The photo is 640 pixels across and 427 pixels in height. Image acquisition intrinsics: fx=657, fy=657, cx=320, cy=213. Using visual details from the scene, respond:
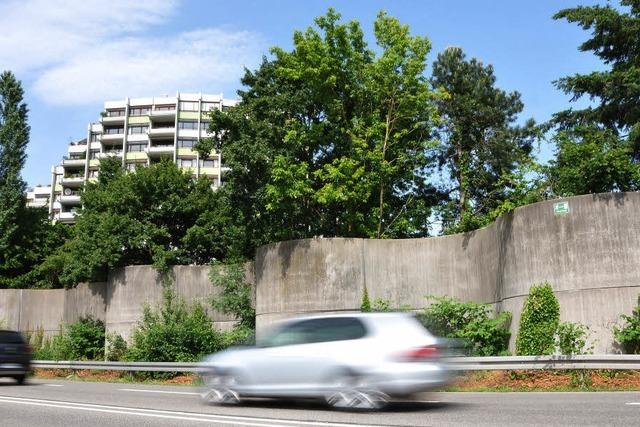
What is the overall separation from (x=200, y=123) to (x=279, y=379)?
93.4m

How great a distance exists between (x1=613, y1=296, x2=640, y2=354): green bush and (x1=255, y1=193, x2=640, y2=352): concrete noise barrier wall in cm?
23

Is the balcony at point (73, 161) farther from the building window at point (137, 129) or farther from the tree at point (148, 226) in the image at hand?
the tree at point (148, 226)

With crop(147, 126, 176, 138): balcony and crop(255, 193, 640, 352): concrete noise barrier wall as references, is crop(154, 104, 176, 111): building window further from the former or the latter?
crop(255, 193, 640, 352): concrete noise barrier wall

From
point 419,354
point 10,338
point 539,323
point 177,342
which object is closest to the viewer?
point 419,354

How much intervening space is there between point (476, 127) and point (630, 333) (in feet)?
78.3

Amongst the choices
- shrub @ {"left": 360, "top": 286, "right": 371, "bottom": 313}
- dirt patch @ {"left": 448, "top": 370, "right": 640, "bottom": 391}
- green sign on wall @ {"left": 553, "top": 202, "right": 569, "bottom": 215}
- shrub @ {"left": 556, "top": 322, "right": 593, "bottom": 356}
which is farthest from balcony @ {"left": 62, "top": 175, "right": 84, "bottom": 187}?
shrub @ {"left": 556, "top": 322, "right": 593, "bottom": 356}

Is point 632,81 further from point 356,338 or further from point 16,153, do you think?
point 16,153

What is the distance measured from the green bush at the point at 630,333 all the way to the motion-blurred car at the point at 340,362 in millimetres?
7744

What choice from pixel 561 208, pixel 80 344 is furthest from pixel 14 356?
pixel 561 208

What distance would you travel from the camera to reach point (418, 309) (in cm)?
2152

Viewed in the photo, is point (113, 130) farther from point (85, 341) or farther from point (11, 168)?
point (85, 341)

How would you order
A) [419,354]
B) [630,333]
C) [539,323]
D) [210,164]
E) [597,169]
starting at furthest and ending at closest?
1. [210,164]
2. [597,169]
3. [539,323]
4. [630,333]
5. [419,354]

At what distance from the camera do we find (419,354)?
10062 mm

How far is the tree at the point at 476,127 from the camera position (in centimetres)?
3638
